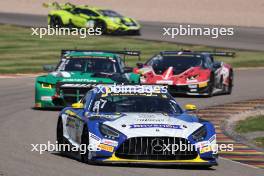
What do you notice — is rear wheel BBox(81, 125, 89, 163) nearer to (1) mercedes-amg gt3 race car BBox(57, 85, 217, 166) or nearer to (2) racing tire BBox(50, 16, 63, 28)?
(1) mercedes-amg gt3 race car BBox(57, 85, 217, 166)

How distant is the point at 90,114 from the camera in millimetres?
15258

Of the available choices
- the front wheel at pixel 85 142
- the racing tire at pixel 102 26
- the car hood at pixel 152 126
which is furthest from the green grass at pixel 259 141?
the racing tire at pixel 102 26

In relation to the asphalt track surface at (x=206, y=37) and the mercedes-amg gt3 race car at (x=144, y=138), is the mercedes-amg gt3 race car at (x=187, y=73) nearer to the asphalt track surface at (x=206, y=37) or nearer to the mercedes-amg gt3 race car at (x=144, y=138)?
the mercedes-amg gt3 race car at (x=144, y=138)

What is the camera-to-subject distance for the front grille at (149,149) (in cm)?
1445

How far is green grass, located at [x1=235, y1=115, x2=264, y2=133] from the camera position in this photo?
68.0 ft

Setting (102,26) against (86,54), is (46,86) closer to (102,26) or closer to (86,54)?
(86,54)

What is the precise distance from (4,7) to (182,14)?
14.8 metres

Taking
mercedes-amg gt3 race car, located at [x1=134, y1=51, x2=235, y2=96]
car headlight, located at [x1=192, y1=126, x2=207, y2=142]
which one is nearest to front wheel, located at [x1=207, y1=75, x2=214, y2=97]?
mercedes-amg gt3 race car, located at [x1=134, y1=51, x2=235, y2=96]

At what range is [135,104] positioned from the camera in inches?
620

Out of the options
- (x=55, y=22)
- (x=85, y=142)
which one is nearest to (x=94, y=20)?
(x=55, y=22)

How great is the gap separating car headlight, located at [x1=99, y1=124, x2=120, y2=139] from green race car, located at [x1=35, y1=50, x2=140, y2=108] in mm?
8778

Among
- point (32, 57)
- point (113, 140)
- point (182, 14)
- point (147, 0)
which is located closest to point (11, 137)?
point (113, 140)

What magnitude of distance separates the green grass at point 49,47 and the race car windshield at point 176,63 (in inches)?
315

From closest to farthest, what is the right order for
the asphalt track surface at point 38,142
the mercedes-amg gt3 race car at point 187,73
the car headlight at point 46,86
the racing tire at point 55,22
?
the asphalt track surface at point 38,142, the car headlight at point 46,86, the mercedes-amg gt3 race car at point 187,73, the racing tire at point 55,22
